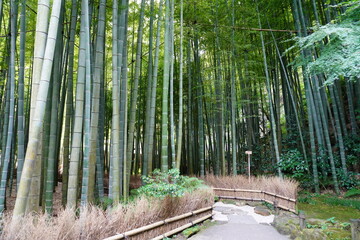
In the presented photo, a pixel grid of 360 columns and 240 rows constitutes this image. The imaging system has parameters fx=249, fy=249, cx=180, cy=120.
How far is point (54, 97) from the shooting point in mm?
3182

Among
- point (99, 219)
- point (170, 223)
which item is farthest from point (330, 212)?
point (99, 219)

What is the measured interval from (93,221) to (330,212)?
428 cm

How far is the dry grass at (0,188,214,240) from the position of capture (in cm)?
183

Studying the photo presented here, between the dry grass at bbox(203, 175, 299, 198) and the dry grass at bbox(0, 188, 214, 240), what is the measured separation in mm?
2196

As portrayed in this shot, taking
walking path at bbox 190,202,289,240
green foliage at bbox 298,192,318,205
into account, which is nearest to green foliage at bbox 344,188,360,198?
green foliage at bbox 298,192,318,205

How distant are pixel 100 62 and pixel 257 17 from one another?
5.01 m

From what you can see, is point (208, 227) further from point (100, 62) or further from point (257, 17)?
point (257, 17)

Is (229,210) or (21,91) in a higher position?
(21,91)

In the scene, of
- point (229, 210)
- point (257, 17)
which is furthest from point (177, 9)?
point (229, 210)

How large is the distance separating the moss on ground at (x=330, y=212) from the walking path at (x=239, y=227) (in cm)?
60

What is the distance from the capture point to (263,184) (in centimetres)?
536

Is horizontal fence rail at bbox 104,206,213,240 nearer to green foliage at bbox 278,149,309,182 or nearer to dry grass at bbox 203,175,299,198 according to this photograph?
dry grass at bbox 203,175,299,198

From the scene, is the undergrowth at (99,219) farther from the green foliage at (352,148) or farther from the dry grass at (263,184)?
the green foliage at (352,148)

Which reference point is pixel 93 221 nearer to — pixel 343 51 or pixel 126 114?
pixel 126 114
